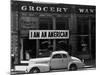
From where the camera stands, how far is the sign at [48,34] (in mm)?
6117

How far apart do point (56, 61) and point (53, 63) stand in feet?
0.27

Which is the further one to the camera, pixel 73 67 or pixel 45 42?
pixel 73 67

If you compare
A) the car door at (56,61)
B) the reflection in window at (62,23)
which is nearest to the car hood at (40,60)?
the car door at (56,61)

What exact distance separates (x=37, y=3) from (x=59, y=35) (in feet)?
2.92

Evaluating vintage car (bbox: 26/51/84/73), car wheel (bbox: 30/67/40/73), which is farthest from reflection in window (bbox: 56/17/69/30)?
car wheel (bbox: 30/67/40/73)

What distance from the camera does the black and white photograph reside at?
6023 mm

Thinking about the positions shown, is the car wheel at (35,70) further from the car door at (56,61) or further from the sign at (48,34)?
the sign at (48,34)

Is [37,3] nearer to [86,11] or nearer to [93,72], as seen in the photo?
[86,11]

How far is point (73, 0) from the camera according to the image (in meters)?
6.39

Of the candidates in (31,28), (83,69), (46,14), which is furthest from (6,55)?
(83,69)

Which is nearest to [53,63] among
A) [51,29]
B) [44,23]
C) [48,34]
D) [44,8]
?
[48,34]

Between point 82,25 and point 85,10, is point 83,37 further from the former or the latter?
point 85,10

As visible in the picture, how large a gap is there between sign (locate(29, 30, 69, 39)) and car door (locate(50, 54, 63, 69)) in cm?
44

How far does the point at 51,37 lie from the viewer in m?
6.27
